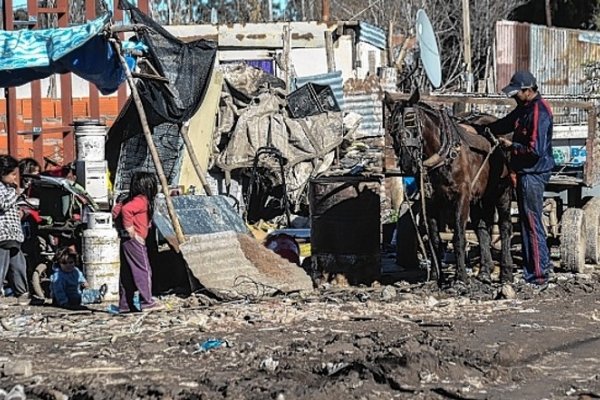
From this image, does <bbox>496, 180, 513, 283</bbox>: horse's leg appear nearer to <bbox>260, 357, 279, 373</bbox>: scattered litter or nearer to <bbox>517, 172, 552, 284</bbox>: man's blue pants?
<bbox>517, 172, 552, 284</bbox>: man's blue pants

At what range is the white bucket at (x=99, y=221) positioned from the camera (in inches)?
470

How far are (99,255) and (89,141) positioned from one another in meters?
1.87

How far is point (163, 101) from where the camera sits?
1406cm

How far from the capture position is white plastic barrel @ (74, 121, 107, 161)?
13211 millimetres

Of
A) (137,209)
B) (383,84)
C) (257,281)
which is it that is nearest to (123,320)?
(137,209)

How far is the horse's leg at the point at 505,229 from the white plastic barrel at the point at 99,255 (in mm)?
4237

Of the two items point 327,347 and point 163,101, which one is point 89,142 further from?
point 327,347

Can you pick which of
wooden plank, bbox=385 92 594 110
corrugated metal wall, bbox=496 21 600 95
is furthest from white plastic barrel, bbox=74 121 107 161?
corrugated metal wall, bbox=496 21 600 95

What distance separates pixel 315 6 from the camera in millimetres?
50688

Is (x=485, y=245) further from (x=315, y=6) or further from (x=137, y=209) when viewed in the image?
(x=315, y=6)

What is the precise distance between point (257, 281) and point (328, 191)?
5.07ft

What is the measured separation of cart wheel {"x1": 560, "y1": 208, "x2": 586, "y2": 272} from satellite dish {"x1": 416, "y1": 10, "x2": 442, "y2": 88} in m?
2.25

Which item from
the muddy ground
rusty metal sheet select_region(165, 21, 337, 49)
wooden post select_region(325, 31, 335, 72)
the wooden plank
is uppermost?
rusty metal sheet select_region(165, 21, 337, 49)

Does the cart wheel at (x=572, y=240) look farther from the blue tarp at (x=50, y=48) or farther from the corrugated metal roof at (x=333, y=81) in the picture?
the corrugated metal roof at (x=333, y=81)
